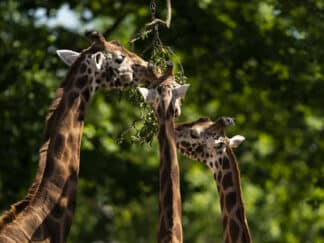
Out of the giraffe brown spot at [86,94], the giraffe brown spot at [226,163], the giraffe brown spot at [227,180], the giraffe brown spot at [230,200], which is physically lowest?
the giraffe brown spot at [230,200]

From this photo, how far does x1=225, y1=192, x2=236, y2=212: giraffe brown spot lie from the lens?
1124 centimetres

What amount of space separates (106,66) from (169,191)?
1.43m

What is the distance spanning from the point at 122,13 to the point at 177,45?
300 centimetres

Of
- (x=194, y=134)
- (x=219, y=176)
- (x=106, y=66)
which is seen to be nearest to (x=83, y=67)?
(x=106, y=66)

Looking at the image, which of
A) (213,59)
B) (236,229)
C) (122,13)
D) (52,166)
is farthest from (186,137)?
(122,13)

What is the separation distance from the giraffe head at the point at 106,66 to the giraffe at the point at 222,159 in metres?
1.03

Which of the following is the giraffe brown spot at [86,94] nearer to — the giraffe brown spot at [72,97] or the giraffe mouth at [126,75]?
the giraffe brown spot at [72,97]

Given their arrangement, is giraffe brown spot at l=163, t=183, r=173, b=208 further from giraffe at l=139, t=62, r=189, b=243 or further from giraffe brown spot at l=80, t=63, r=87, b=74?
giraffe brown spot at l=80, t=63, r=87, b=74

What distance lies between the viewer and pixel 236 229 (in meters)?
11.1

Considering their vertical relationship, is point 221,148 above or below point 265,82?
below

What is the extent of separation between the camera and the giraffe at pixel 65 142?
9344 mm

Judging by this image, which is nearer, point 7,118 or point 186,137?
point 186,137

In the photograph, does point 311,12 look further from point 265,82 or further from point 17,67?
point 17,67

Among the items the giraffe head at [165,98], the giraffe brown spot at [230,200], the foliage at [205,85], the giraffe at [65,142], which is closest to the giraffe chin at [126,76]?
the giraffe at [65,142]
